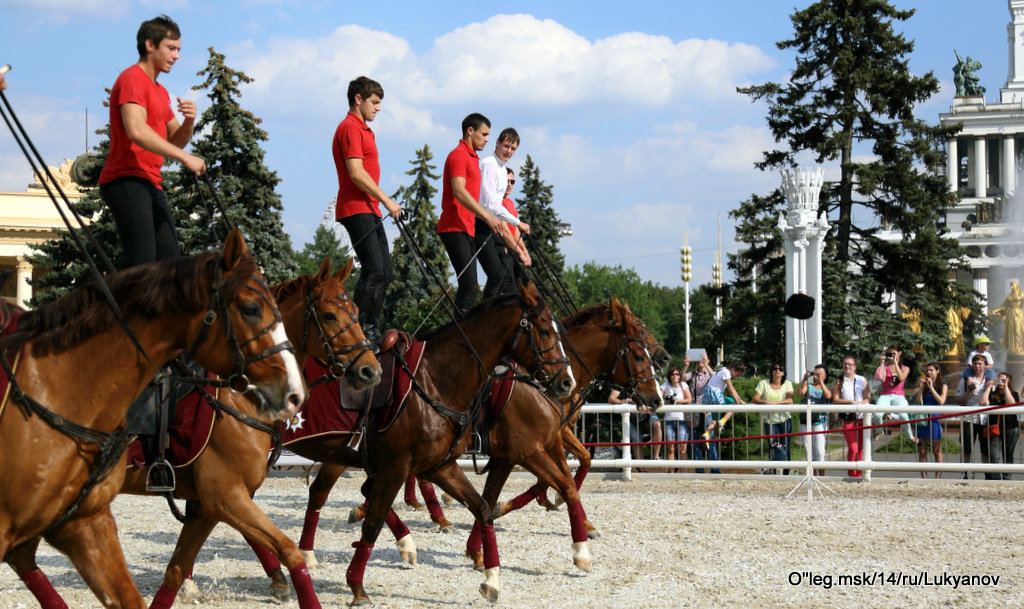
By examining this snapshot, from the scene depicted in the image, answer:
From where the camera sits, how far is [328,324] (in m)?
7.52

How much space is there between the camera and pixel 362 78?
9086mm

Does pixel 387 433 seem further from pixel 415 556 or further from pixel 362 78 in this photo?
pixel 362 78

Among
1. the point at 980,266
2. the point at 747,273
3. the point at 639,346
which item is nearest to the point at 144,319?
the point at 639,346

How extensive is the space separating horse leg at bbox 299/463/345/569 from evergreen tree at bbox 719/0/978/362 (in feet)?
109

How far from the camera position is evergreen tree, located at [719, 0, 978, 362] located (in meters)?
41.5

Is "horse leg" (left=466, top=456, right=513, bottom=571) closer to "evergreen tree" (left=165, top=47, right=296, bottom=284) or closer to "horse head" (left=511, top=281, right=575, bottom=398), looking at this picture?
"horse head" (left=511, top=281, right=575, bottom=398)

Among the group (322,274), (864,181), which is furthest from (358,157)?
(864,181)

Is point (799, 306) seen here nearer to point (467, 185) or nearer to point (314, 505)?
point (467, 185)

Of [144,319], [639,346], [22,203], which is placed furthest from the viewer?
[22,203]

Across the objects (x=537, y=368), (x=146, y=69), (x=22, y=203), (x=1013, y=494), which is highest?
(x=22, y=203)

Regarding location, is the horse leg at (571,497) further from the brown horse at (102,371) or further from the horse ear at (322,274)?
the brown horse at (102,371)

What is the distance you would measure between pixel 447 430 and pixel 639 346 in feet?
12.6

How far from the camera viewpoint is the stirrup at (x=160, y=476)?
6570 mm

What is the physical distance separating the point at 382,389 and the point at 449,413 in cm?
54
